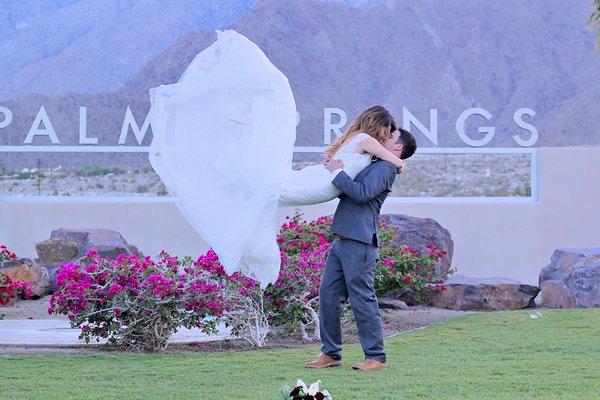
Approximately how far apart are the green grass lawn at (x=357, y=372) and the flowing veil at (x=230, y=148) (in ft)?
2.51

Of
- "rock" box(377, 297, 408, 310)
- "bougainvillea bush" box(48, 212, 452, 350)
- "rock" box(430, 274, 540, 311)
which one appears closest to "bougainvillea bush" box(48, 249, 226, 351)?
"bougainvillea bush" box(48, 212, 452, 350)

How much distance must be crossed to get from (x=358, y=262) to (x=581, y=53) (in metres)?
46.9

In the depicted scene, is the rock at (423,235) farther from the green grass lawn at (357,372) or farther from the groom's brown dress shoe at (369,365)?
the groom's brown dress shoe at (369,365)

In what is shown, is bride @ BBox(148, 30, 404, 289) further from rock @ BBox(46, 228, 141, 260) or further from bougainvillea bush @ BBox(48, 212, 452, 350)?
rock @ BBox(46, 228, 141, 260)

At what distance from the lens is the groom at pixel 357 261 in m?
7.03

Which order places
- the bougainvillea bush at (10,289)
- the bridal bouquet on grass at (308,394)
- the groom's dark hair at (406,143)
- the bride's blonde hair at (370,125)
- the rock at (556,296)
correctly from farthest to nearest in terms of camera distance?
the rock at (556,296)
the bougainvillea bush at (10,289)
the groom's dark hair at (406,143)
the bride's blonde hair at (370,125)
the bridal bouquet on grass at (308,394)

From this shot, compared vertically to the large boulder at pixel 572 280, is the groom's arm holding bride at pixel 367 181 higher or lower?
higher

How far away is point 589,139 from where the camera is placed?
47156 millimetres

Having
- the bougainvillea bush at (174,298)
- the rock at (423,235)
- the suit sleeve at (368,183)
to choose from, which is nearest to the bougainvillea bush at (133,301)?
the bougainvillea bush at (174,298)

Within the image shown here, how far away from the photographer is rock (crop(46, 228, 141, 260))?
1455 cm

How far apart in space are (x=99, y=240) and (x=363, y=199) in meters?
8.47

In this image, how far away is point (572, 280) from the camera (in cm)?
1364

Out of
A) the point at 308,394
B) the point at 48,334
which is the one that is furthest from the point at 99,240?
the point at 308,394

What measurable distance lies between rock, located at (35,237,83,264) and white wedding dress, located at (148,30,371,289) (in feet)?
25.7
